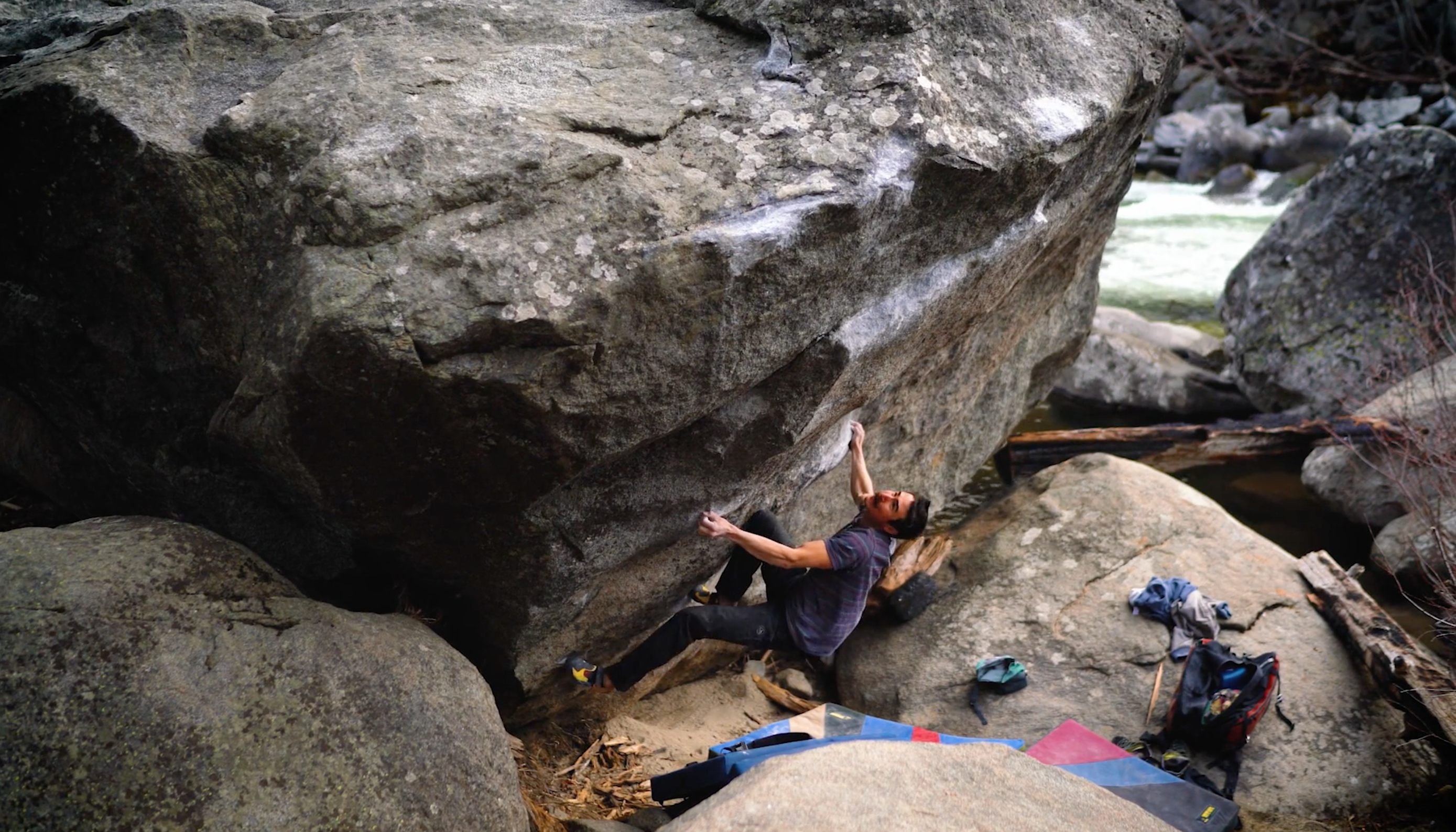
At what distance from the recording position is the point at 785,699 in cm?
543

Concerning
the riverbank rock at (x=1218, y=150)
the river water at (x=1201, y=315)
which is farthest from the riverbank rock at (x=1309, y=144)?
the river water at (x=1201, y=315)

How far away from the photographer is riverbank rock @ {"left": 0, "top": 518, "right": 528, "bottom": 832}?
274cm

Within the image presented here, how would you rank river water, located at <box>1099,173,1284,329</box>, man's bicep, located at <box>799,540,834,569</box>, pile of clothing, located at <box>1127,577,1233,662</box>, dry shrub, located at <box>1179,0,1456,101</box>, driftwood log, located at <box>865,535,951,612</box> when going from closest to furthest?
man's bicep, located at <box>799,540,834,569</box>, pile of clothing, located at <box>1127,577,1233,662</box>, driftwood log, located at <box>865,535,951,612</box>, river water, located at <box>1099,173,1284,329</box>, dry shrub, located at <box>1179,0,1456,101</box>

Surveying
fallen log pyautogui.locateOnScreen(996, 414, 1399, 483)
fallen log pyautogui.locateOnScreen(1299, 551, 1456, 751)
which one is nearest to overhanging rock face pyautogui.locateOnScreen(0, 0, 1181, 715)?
fallen log pyautogui.locateOnScreen(1299, 551, 1456, 751)

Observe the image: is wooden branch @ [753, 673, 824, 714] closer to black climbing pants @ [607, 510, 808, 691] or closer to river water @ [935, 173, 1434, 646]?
black climbing pants @ [607, 510, 808, 691]

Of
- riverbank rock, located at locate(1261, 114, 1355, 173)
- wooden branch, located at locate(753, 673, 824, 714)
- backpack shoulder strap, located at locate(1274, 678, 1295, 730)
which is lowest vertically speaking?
wooden branch, located at locate(753, 673, 824, 714)

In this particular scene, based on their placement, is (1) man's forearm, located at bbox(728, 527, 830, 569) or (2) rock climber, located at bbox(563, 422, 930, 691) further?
(2) rock climber, located at bbox(563, 422, 930, 691)

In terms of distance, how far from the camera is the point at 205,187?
127 inches

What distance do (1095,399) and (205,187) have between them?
27.6 ft

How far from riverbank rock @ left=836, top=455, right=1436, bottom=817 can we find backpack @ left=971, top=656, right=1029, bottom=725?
0.15ft

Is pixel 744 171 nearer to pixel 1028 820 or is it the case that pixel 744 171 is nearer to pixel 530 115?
pixel 530 115

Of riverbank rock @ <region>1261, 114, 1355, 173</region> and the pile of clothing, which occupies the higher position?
riverbank rock @ <region>1261, 114, 1355, 173</region>

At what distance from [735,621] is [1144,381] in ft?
21.4

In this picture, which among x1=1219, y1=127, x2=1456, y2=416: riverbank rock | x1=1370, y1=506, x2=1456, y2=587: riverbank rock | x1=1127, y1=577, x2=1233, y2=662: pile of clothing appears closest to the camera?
x1=1127, y1=577, x2=1233, y2=662: pile of clothing
